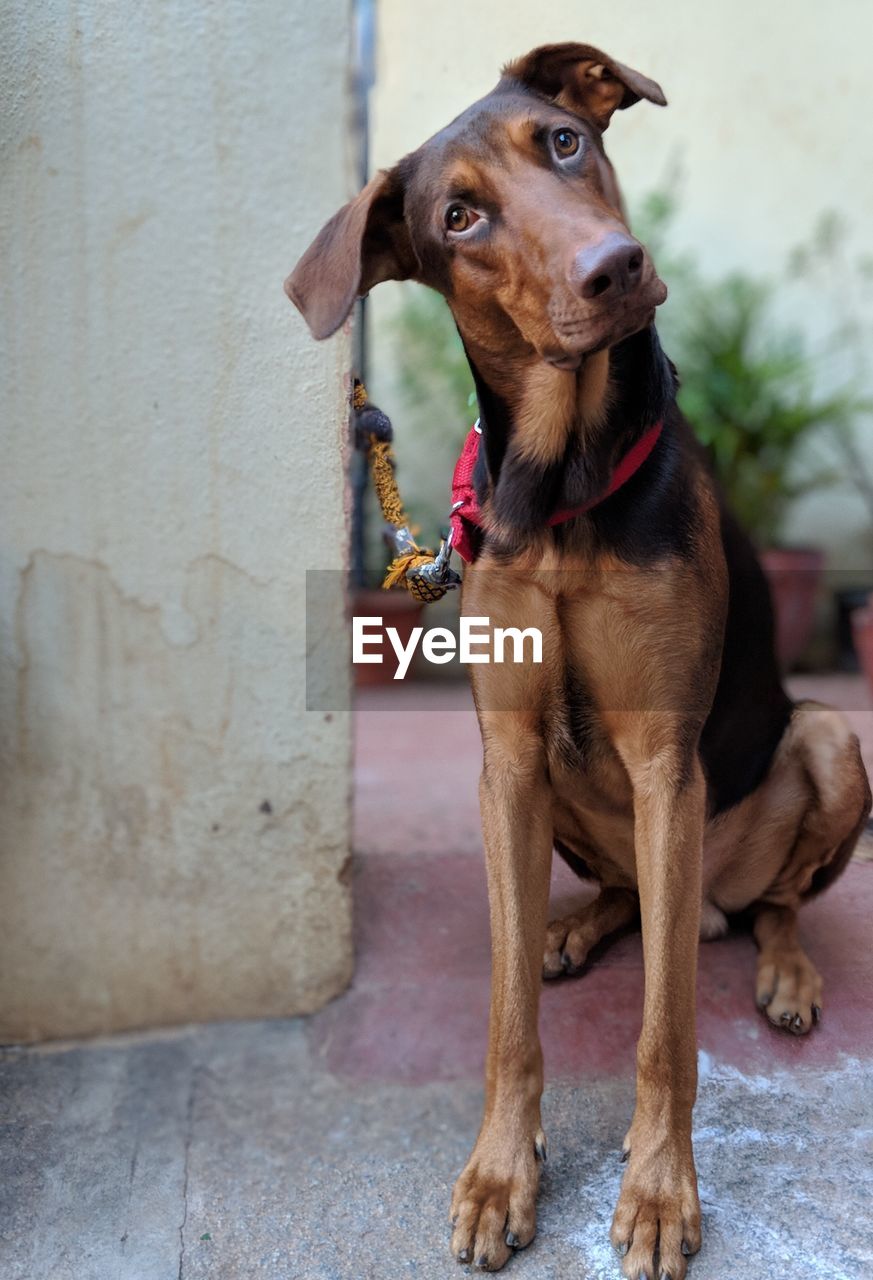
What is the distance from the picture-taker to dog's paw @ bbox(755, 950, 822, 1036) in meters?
2.44

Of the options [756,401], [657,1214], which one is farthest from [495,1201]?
[756,401]

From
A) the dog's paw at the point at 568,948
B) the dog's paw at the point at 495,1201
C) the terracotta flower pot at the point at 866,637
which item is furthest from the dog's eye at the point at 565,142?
the terracotta flower pot at the point at 866,637

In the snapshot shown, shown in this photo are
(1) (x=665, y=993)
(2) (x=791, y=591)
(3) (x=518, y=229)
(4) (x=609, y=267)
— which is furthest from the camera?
(2) (x=791, y=591)

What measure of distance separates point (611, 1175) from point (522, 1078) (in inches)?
10.9

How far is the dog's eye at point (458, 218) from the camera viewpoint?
78.6 inches

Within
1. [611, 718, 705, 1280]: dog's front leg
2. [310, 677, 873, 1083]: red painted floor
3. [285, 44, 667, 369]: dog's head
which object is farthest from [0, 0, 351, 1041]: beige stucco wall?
[611, 718, 705, 1280]: dog's front leg

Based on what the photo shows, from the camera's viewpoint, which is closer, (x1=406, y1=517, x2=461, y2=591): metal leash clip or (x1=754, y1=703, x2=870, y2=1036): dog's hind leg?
(x1=406, y1=517, x2=461, y2=591): metal leash clip

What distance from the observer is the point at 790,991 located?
249 cm

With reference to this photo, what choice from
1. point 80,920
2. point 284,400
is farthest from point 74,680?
point 284,400

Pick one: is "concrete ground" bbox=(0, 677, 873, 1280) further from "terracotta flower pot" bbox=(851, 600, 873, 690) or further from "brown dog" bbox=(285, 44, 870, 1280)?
"terracotta flower pot" bbox=(851, 600, 873, 690)

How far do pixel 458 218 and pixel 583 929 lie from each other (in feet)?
4.91

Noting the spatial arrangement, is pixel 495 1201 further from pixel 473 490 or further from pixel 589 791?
pixel 473 490

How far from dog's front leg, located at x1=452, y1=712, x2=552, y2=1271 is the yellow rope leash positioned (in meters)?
0.28

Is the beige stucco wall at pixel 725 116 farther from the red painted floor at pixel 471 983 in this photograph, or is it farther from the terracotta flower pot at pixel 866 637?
the red painted floor at pixel 471 983
